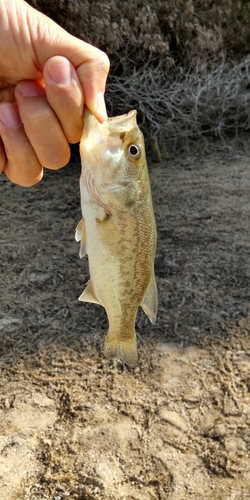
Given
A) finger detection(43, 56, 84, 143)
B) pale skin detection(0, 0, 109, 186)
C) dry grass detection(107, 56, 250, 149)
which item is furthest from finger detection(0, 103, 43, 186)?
dry grass detection(107, 56, 250, 149)

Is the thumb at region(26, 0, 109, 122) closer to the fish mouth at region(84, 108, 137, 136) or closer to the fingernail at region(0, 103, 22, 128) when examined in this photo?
the fish mouth at region(84, 108, 137, 136)

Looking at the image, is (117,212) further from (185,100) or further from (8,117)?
(185,100)

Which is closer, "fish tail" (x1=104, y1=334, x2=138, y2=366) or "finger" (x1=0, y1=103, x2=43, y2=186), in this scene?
"finger" (x1=0, y1=103, x2=43, y2=186)

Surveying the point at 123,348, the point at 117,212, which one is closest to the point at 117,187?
the point at 117,212

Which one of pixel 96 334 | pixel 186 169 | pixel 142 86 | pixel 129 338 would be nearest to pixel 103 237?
pixel 129 338

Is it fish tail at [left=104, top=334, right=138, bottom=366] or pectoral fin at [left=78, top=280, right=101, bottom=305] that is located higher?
pectoral fin at [left=78, top=280, right=101, bottom=305]

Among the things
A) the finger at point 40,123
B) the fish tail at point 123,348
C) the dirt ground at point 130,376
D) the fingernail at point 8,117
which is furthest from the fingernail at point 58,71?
the dirt ground at point 130,376

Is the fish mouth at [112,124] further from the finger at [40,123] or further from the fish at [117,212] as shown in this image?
the finger at [40,123]

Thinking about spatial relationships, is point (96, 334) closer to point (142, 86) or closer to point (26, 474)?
point (26, 474)
